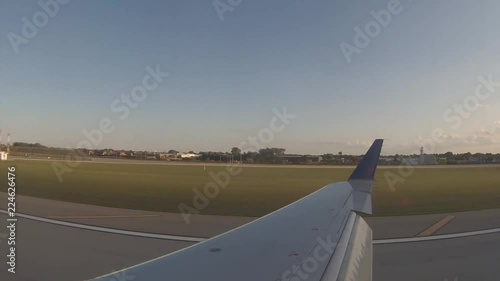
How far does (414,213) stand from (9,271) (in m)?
11.0

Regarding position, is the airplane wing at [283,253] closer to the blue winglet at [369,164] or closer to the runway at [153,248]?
the blue winglet at [369,164]

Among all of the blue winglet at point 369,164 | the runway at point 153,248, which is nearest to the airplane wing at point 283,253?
the blue winglet at point 369,164

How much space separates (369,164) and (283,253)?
298 cm

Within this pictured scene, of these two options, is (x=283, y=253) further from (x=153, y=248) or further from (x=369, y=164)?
(x=153, y=248)

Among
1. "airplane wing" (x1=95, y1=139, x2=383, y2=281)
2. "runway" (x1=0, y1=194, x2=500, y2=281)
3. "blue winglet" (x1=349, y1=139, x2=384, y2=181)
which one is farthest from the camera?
"runway" (x1=0, y1=194, x2=500, y2=281)

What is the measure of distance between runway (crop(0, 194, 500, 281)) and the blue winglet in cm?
156

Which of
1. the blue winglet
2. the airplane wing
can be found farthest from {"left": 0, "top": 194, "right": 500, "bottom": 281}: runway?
the airplane wing

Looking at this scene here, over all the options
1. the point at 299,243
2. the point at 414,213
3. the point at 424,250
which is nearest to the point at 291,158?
the point at 414,213

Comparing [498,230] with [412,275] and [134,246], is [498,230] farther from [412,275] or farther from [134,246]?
[134,246]

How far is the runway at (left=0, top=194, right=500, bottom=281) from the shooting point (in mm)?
5039

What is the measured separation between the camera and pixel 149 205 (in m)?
11.9

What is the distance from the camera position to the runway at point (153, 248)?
504 cm

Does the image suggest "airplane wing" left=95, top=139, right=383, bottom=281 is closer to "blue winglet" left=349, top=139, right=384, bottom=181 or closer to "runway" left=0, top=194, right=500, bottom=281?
"blue winglet" left=349, top=139, right=384, bottom=181

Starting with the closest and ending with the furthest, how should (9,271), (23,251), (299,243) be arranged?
(299,243) → (9,271) → (23,251)
